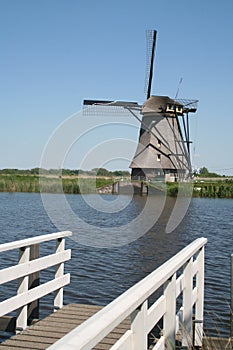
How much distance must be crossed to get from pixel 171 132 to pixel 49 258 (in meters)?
30.6

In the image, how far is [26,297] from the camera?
405cm

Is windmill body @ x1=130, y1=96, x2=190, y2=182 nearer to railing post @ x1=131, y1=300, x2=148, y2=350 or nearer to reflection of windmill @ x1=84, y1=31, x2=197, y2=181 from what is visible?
reflection of windmill @ x1=84, y1=31, x2=197, y2=181

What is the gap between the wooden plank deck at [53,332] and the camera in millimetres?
3504

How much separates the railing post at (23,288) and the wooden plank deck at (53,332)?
143 millimetres

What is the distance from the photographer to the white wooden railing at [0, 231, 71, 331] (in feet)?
12.3

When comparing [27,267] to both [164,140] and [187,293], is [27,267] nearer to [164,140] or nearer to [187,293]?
[187,293]

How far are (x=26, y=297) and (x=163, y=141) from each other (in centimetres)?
3102

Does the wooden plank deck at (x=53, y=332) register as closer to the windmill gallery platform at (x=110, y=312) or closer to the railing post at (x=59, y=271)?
the windmill gallery platform at (x=110, y=312)

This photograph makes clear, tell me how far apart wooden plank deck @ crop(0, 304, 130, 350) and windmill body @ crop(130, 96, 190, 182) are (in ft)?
97.3

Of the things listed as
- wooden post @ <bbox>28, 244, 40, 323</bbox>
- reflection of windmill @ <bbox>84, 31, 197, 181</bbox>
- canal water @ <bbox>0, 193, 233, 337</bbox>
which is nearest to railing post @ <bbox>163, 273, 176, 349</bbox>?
canal water @ <bbox>0, 193, 233, 337</bbox>

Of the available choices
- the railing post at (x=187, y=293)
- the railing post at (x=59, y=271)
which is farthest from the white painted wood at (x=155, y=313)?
the railing post at (x=59, y=271)

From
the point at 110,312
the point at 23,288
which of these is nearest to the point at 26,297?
the point at 23,288

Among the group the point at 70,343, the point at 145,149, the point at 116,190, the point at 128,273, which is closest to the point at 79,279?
the point at 128,273

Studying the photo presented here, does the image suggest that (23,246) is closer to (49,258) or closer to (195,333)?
(49,258)
